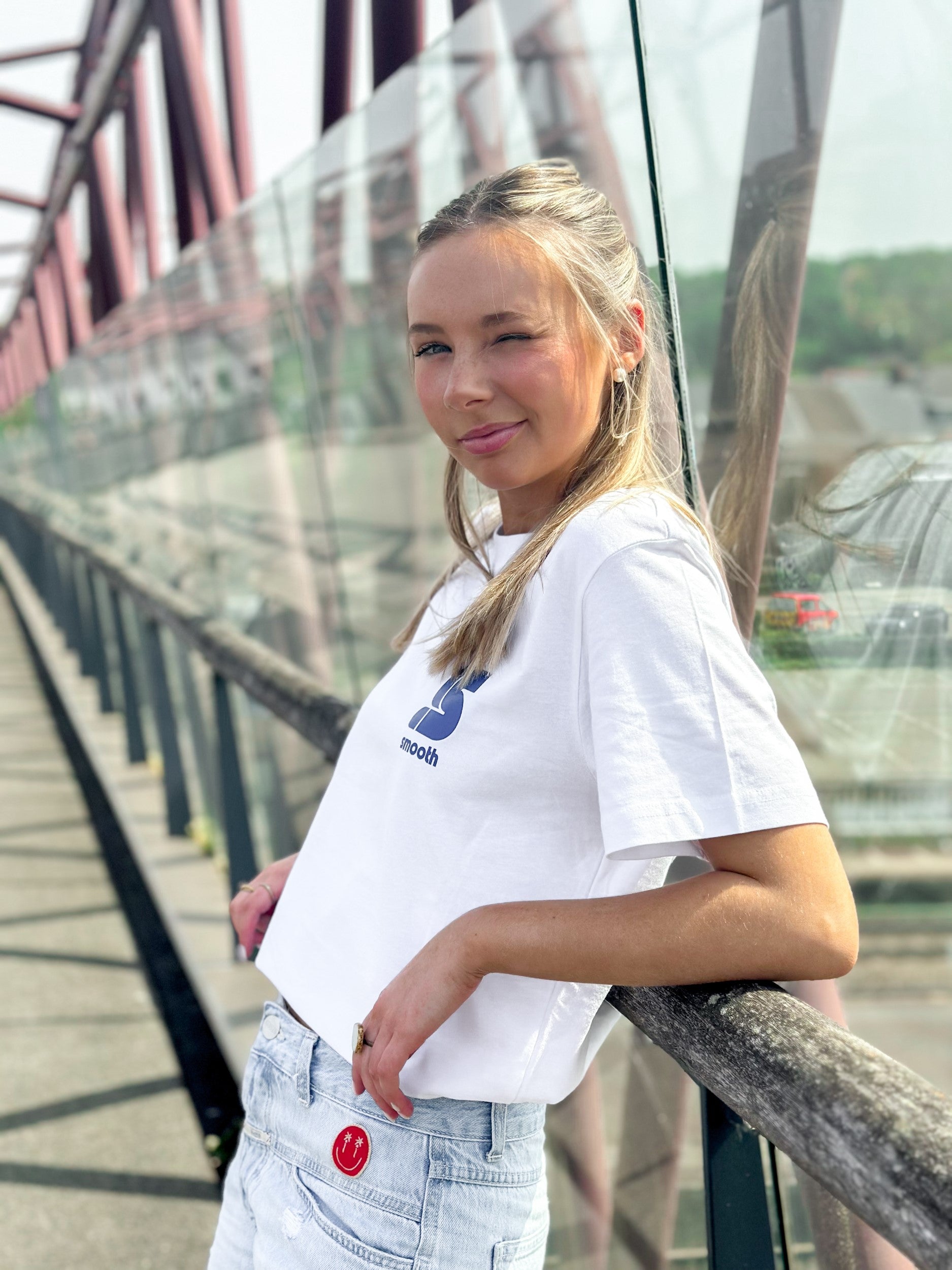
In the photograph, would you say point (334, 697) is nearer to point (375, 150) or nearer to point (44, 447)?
point (375, 150)

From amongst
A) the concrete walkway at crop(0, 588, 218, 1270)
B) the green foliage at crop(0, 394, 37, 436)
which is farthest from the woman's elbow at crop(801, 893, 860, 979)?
the green foliage at crop(0, 394, 37, 436)

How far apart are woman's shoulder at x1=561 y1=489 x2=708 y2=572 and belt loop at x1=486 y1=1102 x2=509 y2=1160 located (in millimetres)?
552

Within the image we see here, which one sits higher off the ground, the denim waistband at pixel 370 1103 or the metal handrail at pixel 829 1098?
the metal handrail at pixel 829 1098

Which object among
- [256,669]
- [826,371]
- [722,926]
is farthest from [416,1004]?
[256,669]

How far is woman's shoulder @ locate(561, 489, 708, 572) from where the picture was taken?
1.08 m

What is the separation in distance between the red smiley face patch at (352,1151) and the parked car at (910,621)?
751mm

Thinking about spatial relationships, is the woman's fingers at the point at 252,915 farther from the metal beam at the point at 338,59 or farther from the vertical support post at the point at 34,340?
the vertical support post at the point at 34,340

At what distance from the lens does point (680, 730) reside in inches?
39.3

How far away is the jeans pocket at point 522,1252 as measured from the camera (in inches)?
49.1

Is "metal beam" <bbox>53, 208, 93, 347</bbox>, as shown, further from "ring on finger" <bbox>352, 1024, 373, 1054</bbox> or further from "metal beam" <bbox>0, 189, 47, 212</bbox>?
"ring on finger" <bbox>352, 1024, 373, 1054</bbox>

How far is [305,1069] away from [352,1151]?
10 cm

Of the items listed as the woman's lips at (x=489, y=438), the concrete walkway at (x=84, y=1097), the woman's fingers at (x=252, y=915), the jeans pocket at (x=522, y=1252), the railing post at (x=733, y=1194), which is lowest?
the concrete walkway at (x=84, y=1097)

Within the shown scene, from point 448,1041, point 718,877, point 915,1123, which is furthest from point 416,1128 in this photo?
point 915,1123

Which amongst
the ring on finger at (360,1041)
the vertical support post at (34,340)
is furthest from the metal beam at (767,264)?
the vertical support post at (34,340)
